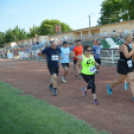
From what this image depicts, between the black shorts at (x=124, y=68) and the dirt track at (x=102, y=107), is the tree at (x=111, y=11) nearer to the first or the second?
the dirt track at (x=102, y=107)

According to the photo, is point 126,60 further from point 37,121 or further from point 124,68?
point 37,121

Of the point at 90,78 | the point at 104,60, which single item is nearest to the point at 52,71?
the point at 90,78

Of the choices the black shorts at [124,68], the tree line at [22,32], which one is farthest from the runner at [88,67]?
the tree line at [22,32]

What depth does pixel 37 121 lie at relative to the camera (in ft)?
11.0

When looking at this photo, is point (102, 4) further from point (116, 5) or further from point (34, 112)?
point (34, 112)

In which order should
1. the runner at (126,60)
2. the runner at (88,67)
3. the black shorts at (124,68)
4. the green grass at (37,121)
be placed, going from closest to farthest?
the green grass at (37,121), the runner at (126,60), the black shorts at (124,68), the runner at (88,67)

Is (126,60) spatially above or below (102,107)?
above

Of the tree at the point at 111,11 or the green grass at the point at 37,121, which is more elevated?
the tree at the point at 111,11

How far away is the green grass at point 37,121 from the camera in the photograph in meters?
2.97

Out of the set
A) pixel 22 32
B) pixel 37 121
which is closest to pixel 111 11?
pixel 22 32

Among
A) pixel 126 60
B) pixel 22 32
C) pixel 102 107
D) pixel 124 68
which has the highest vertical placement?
pixel 22 32

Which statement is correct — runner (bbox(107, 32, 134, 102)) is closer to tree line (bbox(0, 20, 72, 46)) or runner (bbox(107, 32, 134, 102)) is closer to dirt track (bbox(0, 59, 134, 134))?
dirt track (bbox(0, 59, 134, 134))

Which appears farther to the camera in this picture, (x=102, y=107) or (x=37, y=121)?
(x=102, y=107)

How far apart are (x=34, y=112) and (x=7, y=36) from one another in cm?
7998
